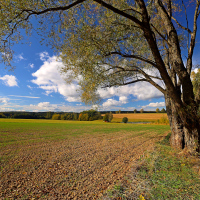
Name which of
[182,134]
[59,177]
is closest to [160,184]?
[59,177]

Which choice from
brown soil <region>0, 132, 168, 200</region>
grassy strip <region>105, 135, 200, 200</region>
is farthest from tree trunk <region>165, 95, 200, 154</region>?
brown soil <region>0, 132, 168, 200</region>

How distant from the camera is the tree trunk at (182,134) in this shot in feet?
24.3

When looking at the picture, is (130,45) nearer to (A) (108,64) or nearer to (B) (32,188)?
(A) (108,64)

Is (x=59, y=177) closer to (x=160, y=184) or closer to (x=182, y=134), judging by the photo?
(x=160, y=184)

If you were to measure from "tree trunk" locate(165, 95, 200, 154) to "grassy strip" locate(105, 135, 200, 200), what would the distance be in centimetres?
194

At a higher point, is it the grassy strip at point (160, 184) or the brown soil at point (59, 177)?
the grassy strip at point (160, 184)

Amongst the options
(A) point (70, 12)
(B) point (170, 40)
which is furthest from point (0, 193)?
(B) point (170, 40)

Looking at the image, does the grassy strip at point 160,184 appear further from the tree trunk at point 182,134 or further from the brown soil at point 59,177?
the tree trunk at point 182,134

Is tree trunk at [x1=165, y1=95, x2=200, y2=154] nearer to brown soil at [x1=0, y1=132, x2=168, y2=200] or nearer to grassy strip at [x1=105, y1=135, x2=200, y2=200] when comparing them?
grassy strip at [x1=105, y1=135, x2=200, y2=200]

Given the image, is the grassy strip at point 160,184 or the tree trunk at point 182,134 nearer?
the grassy strip at point 160,184

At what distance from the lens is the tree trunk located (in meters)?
7.39

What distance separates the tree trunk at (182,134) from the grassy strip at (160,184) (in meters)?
1.94

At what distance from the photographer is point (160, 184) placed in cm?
429

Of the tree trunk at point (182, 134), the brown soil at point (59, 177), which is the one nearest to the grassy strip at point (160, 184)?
the brown soil at point (59, 177)
